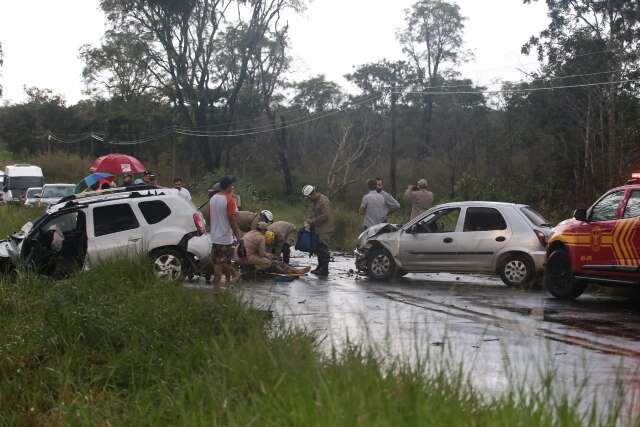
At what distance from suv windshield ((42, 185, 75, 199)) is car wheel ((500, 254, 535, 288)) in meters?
26.5

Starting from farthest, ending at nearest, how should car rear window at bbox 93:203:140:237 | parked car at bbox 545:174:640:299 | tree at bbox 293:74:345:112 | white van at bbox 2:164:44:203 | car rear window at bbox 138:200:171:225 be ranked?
tree at bbox 293:74:345:112
white van at bbox 2:164:44:203
car rear window at bbox 138:200:171:225
car rear window at bbox 93:203:140:237
parked car at bbox 545:174:640:299

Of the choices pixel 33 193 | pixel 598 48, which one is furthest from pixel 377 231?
pixel 33 193

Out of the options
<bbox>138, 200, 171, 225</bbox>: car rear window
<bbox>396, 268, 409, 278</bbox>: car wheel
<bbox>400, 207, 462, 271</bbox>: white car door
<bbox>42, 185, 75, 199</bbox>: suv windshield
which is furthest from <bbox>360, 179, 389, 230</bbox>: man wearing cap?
<bbox>42, 185, 75, 199</bbox>: suv windshield

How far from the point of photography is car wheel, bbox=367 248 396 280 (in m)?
17.2

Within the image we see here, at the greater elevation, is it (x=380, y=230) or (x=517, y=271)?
(x=380, y=230)

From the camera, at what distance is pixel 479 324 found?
10.6 metres

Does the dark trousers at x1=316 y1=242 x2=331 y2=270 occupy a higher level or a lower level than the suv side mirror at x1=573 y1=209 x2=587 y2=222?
lower

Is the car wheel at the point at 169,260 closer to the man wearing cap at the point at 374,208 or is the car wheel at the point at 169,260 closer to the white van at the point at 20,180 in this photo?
the man wearing cap at the point at 374,208

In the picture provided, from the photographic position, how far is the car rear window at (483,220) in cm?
1574

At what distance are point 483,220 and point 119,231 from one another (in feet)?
20.8

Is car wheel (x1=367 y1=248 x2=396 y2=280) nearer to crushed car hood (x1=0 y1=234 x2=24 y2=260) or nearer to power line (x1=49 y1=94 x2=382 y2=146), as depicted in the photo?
crushed car hood (x1=0 y1=234 x2=24 y2=260)

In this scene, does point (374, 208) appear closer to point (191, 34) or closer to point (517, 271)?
point (517, 271)

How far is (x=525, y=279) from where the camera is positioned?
15305mm

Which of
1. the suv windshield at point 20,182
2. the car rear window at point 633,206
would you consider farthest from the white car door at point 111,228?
the suv windshield at point 20,182
